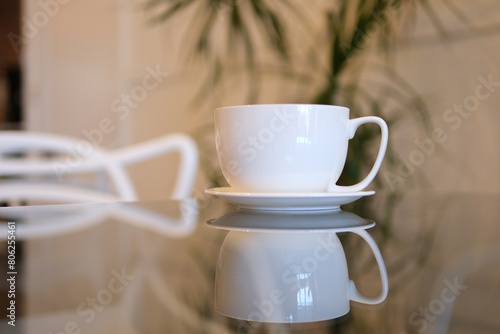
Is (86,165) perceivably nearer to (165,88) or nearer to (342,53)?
(342,53)

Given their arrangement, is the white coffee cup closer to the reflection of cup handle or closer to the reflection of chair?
the reflection of cup handle

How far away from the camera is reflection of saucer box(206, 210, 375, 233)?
0.46m

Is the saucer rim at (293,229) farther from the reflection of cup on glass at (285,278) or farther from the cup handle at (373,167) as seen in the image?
the cup handle at (373,167)

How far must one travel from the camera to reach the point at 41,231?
1.67 feet

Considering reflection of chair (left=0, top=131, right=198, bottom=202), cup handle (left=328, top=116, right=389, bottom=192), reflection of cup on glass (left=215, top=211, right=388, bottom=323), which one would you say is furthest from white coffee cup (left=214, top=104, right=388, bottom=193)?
reflection of chair (left=0, top=131, right=198, bottom=202)

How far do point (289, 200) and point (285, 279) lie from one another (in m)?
0.22

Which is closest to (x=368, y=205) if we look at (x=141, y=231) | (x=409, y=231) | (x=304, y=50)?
(x=409, y=231)

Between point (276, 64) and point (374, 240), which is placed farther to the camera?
point (276, 64)

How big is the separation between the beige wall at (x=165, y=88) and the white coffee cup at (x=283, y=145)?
837 mm

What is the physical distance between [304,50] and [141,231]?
1464 mm

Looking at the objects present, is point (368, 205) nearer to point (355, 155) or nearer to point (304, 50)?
point (355, 155)

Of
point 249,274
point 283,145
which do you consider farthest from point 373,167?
point 249,274

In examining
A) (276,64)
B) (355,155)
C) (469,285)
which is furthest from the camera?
(276,64)

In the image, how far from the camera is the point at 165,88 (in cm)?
277
